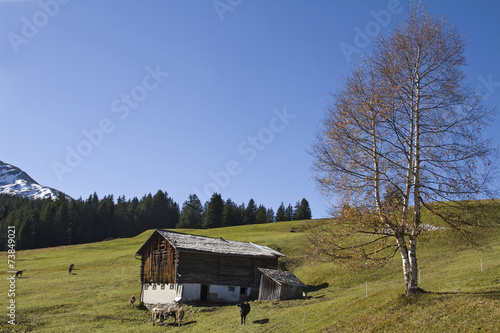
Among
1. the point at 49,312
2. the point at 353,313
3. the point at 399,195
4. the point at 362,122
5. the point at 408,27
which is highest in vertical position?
the point at 408,27

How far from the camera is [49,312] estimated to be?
108 ft

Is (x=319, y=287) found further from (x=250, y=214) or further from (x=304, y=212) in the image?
(x=250, y=214)

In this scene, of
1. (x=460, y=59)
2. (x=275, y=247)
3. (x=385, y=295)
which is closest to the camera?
(x=460, y=59)

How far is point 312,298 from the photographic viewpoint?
3269 cm

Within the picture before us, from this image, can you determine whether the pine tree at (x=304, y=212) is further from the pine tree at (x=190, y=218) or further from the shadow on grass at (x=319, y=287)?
the shadow on grass at (x=319, y=287)

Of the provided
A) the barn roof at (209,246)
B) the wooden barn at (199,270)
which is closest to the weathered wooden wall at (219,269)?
the wooden barn at (199,270)

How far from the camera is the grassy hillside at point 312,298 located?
47.6ft

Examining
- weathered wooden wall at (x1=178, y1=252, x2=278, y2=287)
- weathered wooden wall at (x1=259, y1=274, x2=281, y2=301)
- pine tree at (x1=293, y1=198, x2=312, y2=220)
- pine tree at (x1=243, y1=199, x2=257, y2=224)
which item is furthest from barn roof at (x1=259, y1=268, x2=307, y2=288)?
pine tree at (x1=243, y1=199, x2=257, y2=224)

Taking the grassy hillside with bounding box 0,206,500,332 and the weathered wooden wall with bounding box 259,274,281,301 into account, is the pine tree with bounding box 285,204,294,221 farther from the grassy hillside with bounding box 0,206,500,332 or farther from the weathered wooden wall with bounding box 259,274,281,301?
the weathered wooden wall with bounding box 259,274,281,301

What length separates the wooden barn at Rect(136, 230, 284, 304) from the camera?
3809cm

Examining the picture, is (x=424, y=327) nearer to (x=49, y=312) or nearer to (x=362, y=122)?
(x=362, y=122)

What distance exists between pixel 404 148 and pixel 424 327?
24.2ft

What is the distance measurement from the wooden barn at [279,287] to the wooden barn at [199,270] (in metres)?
4.68

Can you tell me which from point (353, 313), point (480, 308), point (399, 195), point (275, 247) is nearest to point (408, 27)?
point (399, 195)
